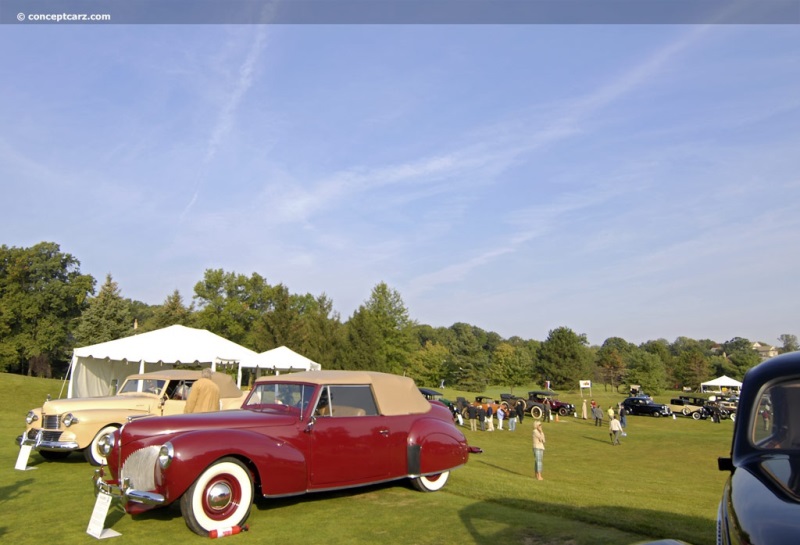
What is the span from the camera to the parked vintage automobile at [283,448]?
5.75 m

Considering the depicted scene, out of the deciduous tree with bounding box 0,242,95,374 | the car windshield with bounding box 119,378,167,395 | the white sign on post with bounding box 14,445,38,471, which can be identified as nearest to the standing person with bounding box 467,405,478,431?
the car windshield with bounding box 119,378,167,395

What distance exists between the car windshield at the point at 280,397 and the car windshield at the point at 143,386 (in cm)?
577

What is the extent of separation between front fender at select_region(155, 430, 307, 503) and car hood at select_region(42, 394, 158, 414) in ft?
21.4

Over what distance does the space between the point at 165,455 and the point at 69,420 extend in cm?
618

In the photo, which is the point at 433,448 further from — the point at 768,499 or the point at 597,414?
the point at 597,414

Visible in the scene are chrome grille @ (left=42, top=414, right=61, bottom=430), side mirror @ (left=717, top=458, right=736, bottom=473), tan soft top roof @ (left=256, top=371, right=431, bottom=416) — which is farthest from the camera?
chrome grille @ (left=42, top=414, right=61, bottom=430)

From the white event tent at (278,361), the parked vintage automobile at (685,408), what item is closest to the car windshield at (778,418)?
the white event tent at (278,361)

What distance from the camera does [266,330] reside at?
174 ft

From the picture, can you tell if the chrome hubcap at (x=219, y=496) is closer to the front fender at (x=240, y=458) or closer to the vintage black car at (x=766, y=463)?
the front fender at (x=240, y=458)

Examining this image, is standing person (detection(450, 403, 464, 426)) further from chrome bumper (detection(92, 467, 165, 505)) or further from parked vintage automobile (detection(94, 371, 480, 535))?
chrome bumper (detection(92, 467, 165, 505))

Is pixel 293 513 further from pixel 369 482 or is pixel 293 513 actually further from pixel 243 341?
A: pixel 243 341

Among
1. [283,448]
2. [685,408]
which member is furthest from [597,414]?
[283,448]

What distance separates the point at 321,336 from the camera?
2004 inches

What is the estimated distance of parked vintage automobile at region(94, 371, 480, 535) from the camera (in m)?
5.75
